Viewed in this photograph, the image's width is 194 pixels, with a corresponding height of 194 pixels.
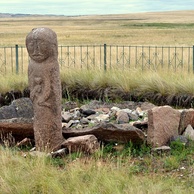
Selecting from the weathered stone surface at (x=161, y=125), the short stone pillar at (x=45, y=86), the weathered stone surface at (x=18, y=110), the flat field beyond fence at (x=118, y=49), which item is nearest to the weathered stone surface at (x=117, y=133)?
the weathered stone surface at (x=161, y=125)

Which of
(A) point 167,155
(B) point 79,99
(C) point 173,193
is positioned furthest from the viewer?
(B) point 79,99

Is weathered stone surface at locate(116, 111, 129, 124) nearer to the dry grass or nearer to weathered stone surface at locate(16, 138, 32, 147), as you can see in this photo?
weathered stone surface at locate(16, 138, 32, 147)

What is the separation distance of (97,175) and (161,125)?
2.35 meters

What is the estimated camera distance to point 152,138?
7.95 meters

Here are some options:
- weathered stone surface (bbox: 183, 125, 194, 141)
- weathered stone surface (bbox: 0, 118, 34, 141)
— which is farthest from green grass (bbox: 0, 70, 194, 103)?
weathered stone surface (bbox: 0, 118, 34, 141)

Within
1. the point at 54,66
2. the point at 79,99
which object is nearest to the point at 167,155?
the point at 54,66

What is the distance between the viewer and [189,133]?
838 centimetres

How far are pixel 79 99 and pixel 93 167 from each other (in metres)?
6.20

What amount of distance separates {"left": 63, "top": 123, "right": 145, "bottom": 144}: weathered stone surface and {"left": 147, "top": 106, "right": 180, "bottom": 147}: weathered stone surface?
0.53 ft

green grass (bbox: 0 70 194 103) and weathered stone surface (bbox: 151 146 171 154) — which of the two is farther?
green grass (bbox: 0 70 194 103)

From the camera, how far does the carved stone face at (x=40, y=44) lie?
24.9 feet

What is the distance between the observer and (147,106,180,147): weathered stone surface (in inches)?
313

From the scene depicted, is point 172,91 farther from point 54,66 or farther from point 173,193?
point 173,193

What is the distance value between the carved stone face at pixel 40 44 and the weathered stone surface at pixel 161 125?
68.8 inches
